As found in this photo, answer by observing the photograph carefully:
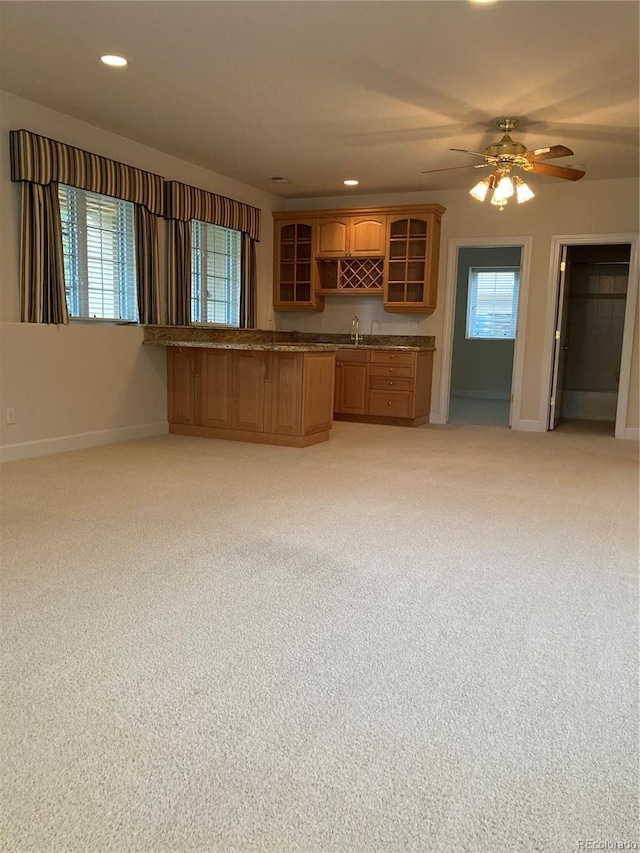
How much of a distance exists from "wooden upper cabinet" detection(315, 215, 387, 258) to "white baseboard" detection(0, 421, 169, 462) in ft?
9.90

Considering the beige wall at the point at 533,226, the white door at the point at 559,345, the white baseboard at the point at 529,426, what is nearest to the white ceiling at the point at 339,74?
the beige wall at the point at 533,226

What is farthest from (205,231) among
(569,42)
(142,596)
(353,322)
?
(142,596)

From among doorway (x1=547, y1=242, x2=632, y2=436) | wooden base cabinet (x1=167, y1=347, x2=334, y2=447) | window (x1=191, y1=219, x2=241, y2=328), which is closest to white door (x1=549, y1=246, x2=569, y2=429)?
doorway (x1=547, y1=242, x2=632, y2=436)

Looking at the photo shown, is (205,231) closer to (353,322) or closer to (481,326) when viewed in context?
(353,322)

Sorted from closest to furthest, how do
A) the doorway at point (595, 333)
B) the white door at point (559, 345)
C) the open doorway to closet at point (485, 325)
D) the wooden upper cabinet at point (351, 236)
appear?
the white door at point (559, 345) → the wooden upper cabinet at point (351, 236) → the doorway at point (595, 333) → the open doorway to closet at point (485, 325)

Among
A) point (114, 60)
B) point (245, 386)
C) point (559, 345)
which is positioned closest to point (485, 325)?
point (559, 345)

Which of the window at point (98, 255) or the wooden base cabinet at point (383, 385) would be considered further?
the wooden base cabinet at point (383, 385)

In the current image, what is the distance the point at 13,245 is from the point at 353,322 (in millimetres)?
4205

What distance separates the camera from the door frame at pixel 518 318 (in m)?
7.02

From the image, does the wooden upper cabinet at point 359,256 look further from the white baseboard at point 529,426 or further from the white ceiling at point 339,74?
the white baseboard at point 529,426

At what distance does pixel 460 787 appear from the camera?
1.47 m

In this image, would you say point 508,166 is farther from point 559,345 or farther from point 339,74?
point 559,345

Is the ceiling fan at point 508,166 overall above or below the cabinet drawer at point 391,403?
above

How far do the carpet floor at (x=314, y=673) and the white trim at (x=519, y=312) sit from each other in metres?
3.46
